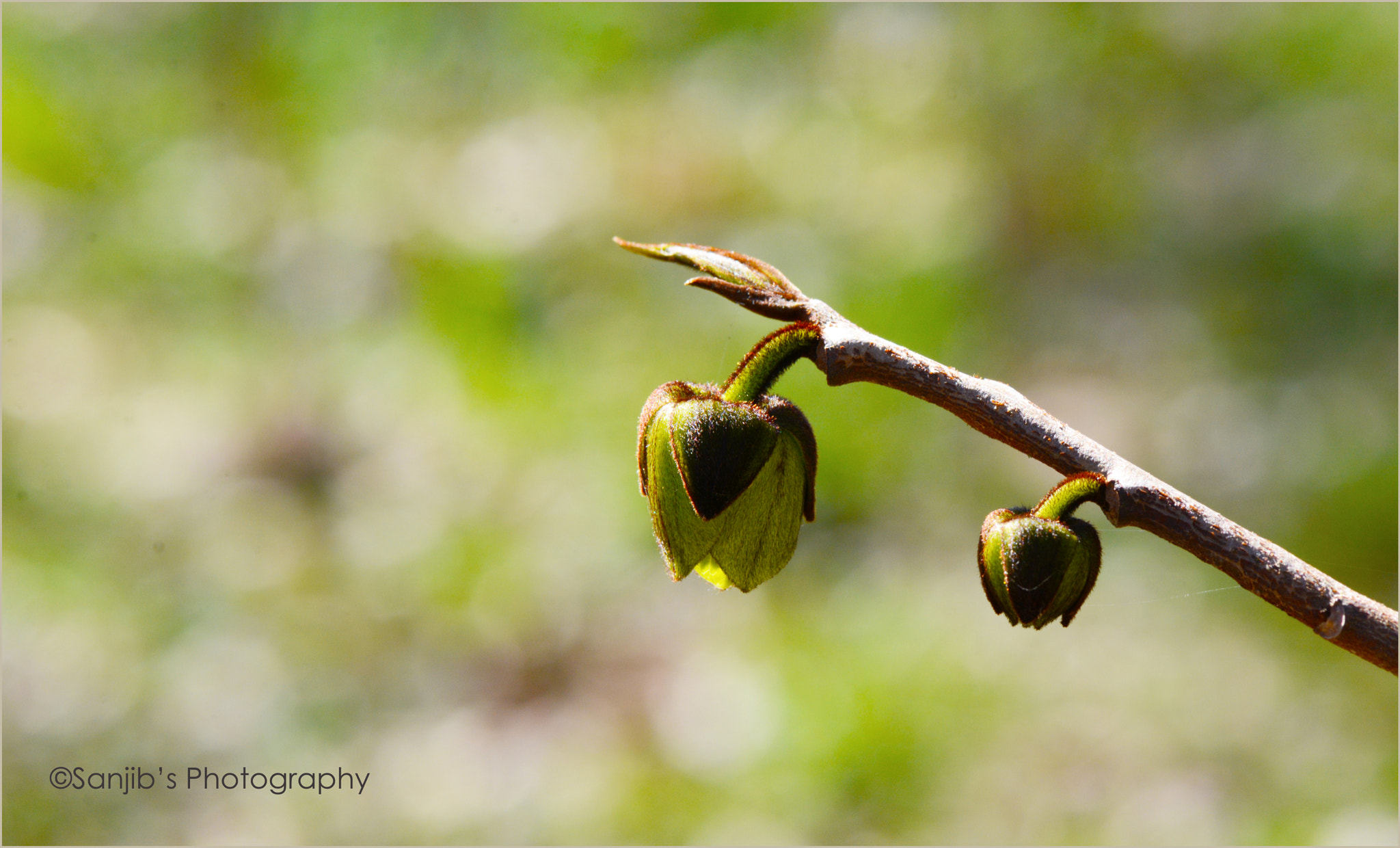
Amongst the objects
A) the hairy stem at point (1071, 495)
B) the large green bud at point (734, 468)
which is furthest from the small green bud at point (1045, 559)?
the large green bud at point (734, 468)

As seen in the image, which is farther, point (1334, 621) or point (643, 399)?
point (643, 399)

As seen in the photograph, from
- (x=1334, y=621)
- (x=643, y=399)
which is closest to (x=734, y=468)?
(x=1334, y=621)

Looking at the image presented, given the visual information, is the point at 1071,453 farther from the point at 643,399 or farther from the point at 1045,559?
the point at 643,399

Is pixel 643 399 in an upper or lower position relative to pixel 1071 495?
upper

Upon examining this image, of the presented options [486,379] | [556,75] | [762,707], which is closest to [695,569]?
[762,707]

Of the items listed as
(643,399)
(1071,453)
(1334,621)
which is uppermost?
(643,399)

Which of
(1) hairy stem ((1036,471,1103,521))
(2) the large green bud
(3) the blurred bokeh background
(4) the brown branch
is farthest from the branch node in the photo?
(3) the blurred bokeh background
